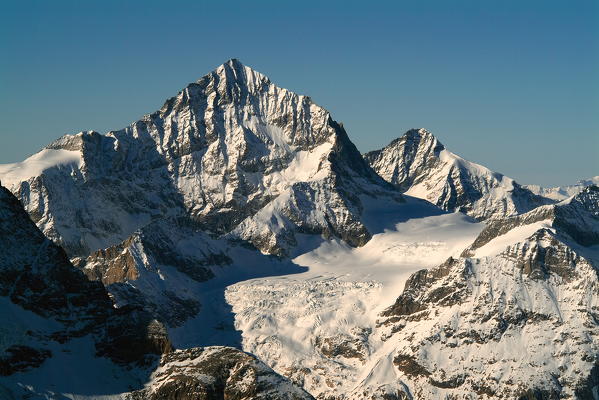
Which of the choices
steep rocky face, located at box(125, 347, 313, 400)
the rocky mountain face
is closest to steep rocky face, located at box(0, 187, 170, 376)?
the rocky mountain face

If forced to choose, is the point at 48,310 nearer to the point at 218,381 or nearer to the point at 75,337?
the point at 75,337

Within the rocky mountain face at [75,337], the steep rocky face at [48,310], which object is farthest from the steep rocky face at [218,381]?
the steep rocky face at [48,310]

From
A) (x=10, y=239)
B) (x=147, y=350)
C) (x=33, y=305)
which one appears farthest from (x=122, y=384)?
(x=10, y=239)

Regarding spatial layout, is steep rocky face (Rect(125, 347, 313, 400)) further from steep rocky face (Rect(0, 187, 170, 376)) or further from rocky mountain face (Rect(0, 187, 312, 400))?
steep rocky face (Rect(0, 187, 170, 376))

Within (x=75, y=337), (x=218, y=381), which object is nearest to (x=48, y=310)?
(x=75, y=337)

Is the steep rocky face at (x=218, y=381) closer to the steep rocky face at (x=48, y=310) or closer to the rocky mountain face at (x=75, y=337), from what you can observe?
the rocky mountain face at (x=75, y=337)

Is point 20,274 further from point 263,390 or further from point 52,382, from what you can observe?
point 263,390
